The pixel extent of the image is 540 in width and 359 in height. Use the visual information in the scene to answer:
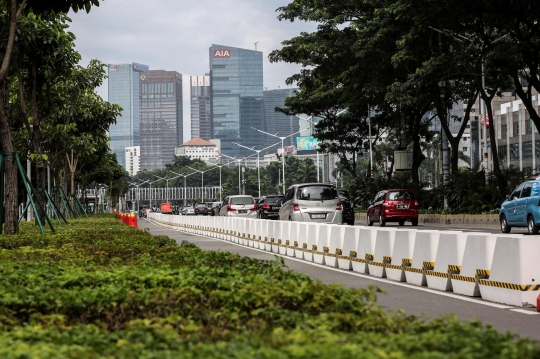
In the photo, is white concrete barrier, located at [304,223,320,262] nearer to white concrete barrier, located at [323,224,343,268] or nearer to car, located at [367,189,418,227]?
white concrete barrier, located at [323,224,343,268]

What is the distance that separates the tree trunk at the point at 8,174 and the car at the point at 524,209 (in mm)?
14915

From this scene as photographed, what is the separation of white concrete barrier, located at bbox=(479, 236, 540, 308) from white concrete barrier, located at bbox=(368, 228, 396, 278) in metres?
4.12

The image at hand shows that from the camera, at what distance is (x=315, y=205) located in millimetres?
34312

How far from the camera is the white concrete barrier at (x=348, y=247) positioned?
61.9ft

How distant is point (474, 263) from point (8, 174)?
509 inches

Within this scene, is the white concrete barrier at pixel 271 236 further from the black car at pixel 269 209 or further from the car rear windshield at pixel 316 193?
the black car at pixel 269 209

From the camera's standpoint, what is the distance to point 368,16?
158 ft

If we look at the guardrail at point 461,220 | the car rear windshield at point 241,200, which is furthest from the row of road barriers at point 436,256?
the car rear windshield at point 241,200

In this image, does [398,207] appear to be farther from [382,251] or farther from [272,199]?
[382,251]

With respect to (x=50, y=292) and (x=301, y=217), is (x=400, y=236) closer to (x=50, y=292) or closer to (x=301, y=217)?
(x=50, y=292)

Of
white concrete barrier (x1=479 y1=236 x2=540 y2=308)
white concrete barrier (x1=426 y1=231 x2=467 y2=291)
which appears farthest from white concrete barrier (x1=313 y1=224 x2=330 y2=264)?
white concrete barrier (x1=479 y1=236 x2=540 y2=308)

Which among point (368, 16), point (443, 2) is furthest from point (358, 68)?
point (443, 2)

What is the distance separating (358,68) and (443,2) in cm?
1048

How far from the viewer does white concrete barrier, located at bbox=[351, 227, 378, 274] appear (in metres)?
17.9
